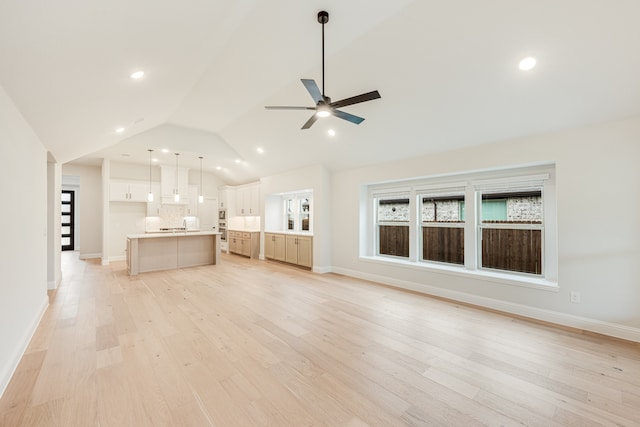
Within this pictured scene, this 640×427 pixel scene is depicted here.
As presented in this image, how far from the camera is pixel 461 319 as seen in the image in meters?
3.59

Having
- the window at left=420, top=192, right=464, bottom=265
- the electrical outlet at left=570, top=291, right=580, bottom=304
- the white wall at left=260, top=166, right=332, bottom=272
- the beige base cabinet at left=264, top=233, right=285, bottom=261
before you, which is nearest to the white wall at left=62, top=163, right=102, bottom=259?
the beige base cabinet at left=264, top=233, right=285, bottom=261

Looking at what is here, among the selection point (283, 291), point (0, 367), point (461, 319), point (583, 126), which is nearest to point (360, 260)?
point (283, 291)

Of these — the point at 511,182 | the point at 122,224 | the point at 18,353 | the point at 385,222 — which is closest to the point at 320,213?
the point at 385,222

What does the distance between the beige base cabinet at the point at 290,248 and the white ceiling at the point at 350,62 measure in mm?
3119

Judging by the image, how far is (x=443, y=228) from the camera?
198 inches

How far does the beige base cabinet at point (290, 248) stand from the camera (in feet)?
22.3

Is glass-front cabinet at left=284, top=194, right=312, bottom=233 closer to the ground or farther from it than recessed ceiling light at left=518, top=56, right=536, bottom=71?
closer to the ground

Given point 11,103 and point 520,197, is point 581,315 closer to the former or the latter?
point 520,197

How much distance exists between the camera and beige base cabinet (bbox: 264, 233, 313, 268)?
680 cm

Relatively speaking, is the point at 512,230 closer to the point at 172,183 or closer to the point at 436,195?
the point at 436,195

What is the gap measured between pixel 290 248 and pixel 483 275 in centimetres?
453

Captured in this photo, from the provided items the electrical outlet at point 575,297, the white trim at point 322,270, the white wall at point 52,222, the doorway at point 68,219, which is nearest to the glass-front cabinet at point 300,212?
the white trim at point 322,270

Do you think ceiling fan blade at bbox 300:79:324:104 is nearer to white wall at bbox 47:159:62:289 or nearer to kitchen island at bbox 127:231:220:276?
white wall at bbox 47:159:62:289

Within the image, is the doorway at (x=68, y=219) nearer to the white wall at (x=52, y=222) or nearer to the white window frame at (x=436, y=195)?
the white wall at (x=52, y=222)
